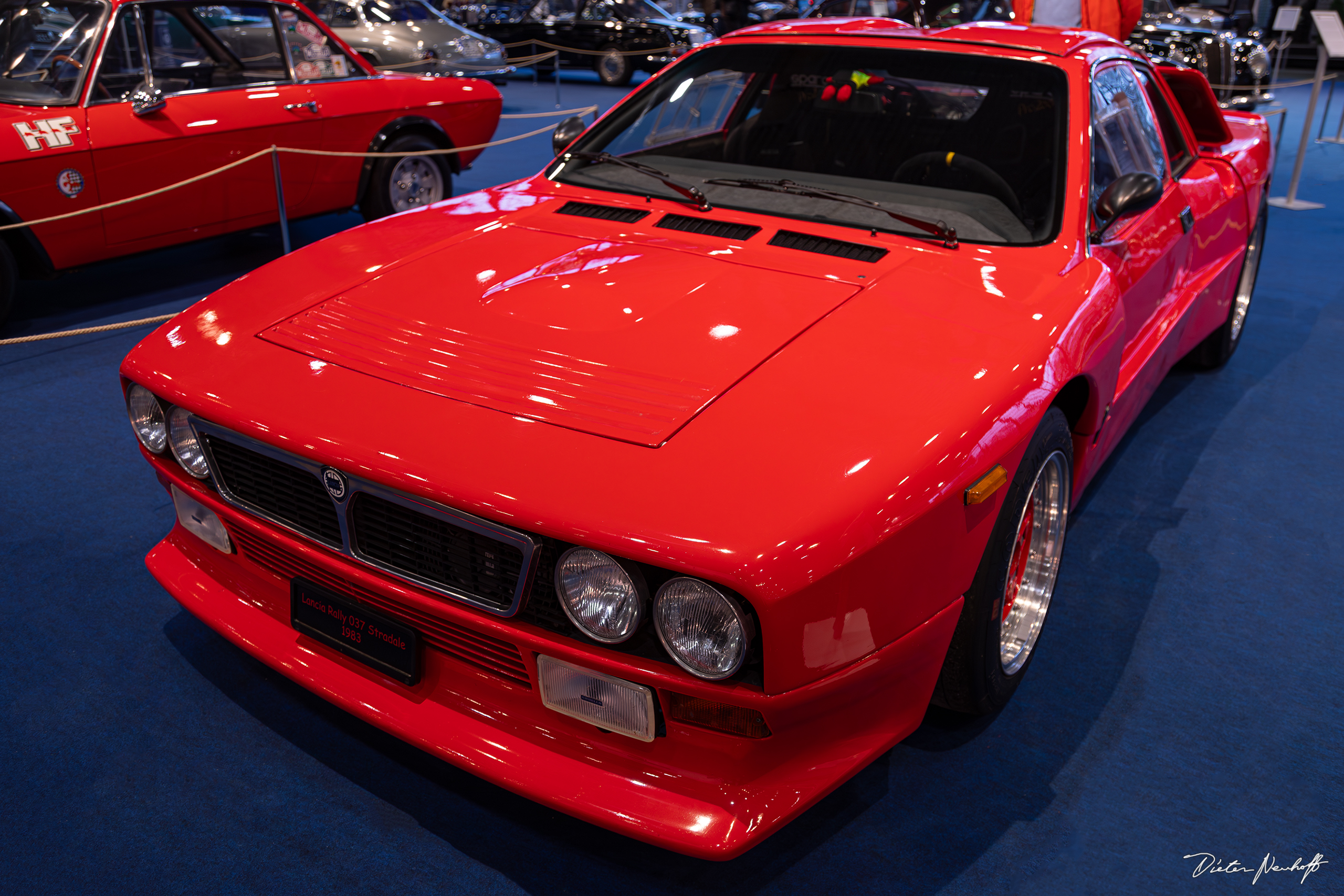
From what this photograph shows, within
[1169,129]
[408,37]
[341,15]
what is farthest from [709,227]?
[341,15]

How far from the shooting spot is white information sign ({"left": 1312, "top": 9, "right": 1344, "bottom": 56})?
22.0 feet

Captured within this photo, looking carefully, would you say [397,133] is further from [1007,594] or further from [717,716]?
[717,716]

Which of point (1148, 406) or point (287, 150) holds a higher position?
point (287, 150)

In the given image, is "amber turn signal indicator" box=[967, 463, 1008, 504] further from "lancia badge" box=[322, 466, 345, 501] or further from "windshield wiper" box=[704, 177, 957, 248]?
"lancia badge" box=[322, 466, 345, 501]

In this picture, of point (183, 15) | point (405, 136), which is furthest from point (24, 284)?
point (405, 136)

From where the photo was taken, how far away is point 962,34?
2.78 m

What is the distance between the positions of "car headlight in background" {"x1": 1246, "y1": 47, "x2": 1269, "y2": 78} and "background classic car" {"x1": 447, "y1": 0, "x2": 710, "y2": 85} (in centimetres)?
612

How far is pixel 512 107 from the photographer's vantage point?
11258mm

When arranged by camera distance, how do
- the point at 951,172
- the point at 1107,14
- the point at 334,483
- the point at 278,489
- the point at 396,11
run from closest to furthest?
the point at 334,483 < the point at 278,489 < the point at 951,172 < the point at 1107,14 < the point at 396,11

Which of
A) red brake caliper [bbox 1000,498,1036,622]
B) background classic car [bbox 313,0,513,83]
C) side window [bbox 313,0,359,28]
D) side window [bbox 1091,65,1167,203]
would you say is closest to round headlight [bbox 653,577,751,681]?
red brake caliper [bbox 1000,498,1036,622]

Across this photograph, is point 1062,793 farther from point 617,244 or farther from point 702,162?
point 702,162

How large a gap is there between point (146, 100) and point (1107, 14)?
4.79 m

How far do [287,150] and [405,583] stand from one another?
386cm

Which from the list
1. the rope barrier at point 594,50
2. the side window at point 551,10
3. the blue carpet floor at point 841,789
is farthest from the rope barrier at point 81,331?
the side window at point 551,10
